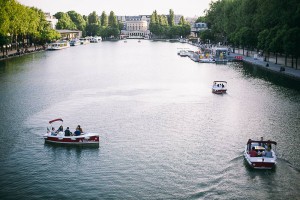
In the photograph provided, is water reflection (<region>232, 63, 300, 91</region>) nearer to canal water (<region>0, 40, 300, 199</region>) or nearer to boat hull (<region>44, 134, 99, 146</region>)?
canal water (<region>0, 40, 300, 199</region>)

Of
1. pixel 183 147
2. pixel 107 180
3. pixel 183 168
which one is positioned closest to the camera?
pixel 107 180

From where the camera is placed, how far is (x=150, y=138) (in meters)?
37.8

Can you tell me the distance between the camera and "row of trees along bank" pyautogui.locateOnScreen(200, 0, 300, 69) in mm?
71294

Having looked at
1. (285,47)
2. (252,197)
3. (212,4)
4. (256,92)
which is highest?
(212,4)

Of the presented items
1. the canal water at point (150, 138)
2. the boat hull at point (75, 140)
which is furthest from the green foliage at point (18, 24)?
the boat hull at point (75, 140)

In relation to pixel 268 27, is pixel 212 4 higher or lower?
higher

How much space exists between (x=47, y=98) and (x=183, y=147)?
29.1 metres

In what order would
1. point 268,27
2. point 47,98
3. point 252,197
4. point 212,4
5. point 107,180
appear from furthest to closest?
1. point 212,4
2. point 268,27
3. point 47,98
4. point 107,180
5. point 252,197

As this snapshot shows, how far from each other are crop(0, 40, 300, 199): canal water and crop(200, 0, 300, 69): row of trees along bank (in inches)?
329

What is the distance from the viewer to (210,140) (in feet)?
122

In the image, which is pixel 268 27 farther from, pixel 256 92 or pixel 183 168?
pixel 183 168

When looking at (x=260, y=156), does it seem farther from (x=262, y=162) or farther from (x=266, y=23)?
(x=266, y=23)

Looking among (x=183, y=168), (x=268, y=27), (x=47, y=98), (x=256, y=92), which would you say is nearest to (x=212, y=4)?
(x=268, y=27)

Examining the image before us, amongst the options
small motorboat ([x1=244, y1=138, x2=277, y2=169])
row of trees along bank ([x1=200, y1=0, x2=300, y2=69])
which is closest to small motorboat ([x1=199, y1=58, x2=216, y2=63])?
row of trees along bank ([x1=200, y1=0, x2=300, y2=69])
